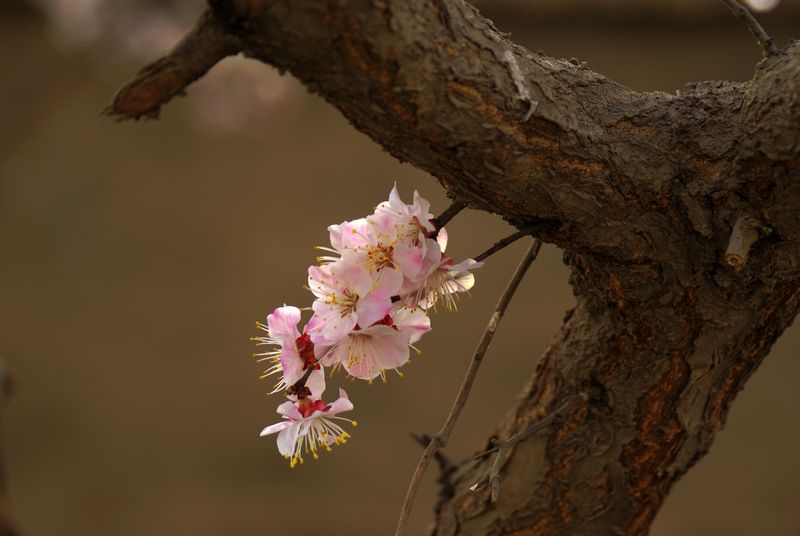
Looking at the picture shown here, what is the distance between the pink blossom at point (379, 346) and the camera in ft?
2.71

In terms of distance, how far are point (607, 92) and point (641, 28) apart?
2394 mm

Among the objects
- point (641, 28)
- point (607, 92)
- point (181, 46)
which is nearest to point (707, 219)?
point (607, 92)

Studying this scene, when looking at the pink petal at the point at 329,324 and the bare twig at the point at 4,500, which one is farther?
the bare twig at the point at 4,500

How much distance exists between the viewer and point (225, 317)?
10.3 ft

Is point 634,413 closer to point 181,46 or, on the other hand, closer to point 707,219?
point 707,219

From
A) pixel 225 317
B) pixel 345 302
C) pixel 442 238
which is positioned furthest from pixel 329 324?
pixel 225 317

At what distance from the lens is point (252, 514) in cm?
312

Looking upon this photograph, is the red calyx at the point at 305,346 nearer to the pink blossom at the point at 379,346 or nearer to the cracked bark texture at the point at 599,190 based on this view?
the pink blossom at the point at 379,346

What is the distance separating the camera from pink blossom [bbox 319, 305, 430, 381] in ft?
2.71

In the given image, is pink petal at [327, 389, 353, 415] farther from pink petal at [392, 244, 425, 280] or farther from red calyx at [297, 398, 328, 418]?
pink petal at [392, 244, 425, 280]

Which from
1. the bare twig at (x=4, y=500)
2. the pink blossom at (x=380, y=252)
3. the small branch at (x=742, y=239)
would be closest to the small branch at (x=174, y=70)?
the pink blossom at (x=380, y=252)

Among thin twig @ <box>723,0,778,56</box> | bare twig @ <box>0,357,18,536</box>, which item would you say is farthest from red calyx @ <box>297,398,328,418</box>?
bare twig @ <box>0,357,18,536</box>

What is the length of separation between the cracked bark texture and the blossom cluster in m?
0.06

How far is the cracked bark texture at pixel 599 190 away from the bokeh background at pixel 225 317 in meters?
1.99
